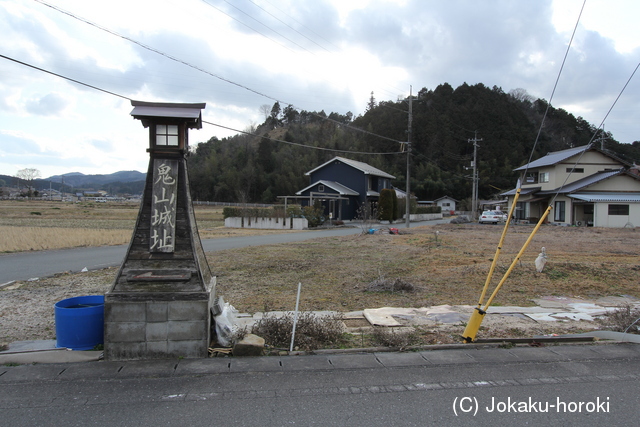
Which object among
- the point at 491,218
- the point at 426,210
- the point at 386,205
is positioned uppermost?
the point at 386,205

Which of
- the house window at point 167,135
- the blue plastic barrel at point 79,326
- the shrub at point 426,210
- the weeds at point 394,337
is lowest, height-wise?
the weeds at point 394,337

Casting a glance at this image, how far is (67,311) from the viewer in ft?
16.0

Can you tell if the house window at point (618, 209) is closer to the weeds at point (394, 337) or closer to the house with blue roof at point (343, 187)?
the house with blue roof at point (343, 187)

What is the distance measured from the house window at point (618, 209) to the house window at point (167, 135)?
34.1 m

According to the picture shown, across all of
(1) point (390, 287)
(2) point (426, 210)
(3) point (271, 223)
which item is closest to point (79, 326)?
(1) point (390, 287)

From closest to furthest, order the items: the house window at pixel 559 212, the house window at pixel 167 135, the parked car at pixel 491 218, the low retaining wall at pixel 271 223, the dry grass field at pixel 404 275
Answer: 1. the house window at pixel 167 135
2. the dry grass field at pixel 404 275
3. the low retaining wall at pixel 271 223
4. the house window at pixel 559 212
5. the parked car at pixel 491 218

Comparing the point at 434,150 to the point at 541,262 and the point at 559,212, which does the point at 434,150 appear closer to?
the point at 559,212

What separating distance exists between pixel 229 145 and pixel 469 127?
41136 mm

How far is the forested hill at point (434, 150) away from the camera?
64000 millimetres

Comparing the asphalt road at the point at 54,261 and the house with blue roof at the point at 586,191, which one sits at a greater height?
the house with blue roof at the point at 586,191

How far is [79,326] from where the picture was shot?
4.93 metres

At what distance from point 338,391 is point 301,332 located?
1430 mm

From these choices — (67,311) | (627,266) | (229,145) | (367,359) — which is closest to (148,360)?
(67,311)

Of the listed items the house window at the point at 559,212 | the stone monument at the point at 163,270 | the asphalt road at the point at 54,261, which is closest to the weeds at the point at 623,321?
the stone monument at the point at 163,270
